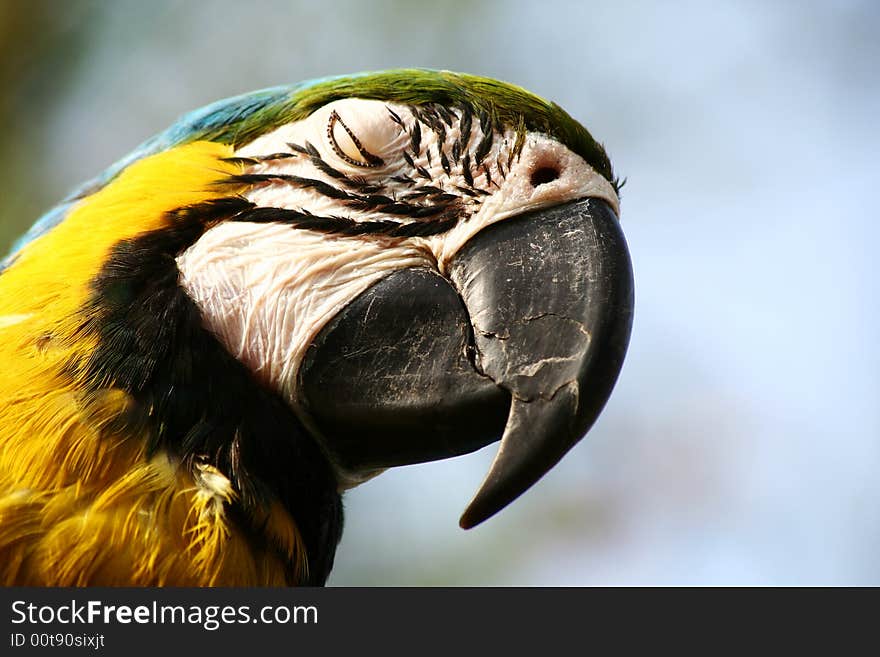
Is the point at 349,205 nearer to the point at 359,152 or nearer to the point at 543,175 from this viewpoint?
the point at 359,152

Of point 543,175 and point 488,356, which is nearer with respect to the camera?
point 488,356

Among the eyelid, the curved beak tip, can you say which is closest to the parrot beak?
the curved beak tip

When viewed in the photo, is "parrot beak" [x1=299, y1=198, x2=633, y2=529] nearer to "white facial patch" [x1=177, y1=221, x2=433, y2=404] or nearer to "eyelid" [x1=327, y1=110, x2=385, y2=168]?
"white facial patch" [x1=177, y1=221, x2=433, y2=404]

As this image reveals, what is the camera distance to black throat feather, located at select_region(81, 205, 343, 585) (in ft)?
4.34

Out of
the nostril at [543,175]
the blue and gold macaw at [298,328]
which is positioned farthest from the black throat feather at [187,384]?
the nostril at [543,175]

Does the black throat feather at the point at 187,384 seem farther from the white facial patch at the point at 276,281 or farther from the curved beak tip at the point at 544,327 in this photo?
the curved beak tip at the point at 544,327

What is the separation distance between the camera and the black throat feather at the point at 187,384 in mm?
1324

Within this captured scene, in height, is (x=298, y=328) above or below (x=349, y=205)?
below

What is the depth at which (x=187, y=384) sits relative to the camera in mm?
1354

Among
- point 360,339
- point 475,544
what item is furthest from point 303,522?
point 475,544

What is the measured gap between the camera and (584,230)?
1453mm

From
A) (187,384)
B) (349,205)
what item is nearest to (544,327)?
(349,205)

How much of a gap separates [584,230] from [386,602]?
68cm

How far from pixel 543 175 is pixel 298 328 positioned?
0.47 meters
